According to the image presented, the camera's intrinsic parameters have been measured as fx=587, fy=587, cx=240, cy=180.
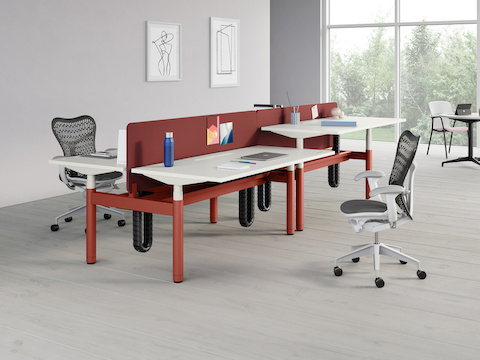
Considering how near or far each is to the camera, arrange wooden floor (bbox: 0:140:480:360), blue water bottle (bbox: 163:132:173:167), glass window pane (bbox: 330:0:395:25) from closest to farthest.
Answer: wooden floor (bbox: 0:140:480:360) < blue water bottle (bbox: 163:132:173:167) < glass window pane (bbox: 330:0:395:25)

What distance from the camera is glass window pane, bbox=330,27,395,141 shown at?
10914 millimetres

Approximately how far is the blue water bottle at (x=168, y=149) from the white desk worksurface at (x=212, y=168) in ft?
0.15

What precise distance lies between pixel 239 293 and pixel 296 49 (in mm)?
8981

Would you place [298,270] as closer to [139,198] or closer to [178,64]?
[139,198]

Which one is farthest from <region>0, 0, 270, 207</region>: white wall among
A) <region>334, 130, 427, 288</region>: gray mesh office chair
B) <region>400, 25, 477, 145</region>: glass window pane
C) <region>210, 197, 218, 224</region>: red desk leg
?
<region>400, 25, 477, 145</region>: glass window pane

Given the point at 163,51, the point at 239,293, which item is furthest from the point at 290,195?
the point at 163,51

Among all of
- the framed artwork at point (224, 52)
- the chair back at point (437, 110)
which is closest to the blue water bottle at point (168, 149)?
the framed artwork at point (224, 52)

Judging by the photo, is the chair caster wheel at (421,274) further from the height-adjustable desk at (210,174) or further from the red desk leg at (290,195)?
the red desk leg at (290,195)

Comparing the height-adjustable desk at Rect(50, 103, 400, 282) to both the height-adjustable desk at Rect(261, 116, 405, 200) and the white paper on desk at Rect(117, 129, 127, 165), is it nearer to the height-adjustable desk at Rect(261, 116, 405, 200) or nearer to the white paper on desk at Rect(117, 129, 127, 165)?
the white paper on desk at Rect(117, 129, 127, 165)

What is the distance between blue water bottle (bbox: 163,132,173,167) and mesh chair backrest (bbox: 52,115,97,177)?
59.9 inches

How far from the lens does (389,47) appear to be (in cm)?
1084

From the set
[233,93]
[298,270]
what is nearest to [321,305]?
[298,270]

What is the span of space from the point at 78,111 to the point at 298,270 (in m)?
3.59

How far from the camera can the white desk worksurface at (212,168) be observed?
356 centimetres
